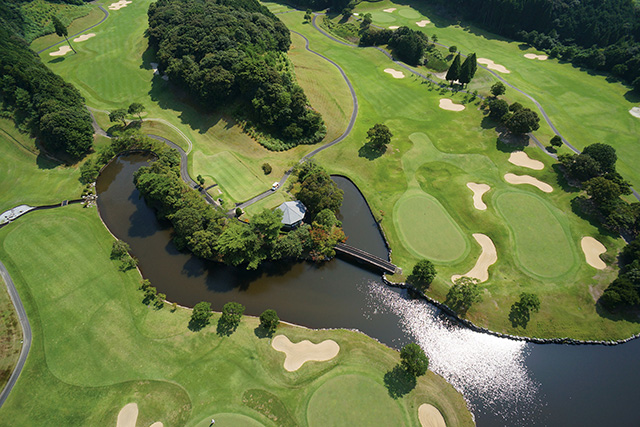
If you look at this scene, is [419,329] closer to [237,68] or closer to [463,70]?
[237,68]

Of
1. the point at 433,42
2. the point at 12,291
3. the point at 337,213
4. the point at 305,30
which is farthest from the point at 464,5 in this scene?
the point at 12,291

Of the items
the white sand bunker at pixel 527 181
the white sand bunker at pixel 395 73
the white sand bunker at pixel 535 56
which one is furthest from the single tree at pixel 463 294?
the white sand bunker at pixel 535 56

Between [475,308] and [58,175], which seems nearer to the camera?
[475,308]

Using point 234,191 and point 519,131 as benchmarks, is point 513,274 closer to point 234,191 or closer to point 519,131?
point 519,131

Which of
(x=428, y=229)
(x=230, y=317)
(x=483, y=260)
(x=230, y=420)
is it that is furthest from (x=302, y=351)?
(x=483, y=260)

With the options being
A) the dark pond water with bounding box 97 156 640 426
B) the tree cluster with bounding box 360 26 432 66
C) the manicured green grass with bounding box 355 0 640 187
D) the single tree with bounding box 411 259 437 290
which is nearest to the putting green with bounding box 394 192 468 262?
the single tree with bounding box 411 259 437 290
